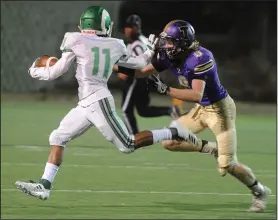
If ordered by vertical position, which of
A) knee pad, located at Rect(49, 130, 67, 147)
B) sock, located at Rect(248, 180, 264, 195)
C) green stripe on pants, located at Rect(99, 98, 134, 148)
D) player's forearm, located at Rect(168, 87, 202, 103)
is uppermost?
player's forearm, located at Rect(168, 87, 202, 103)

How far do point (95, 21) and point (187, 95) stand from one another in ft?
2.97

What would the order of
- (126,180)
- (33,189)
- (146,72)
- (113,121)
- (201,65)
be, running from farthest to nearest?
1. (126,180)
2. (146,72)
3. (201,65)
4. (113,121)
5. (33,189)

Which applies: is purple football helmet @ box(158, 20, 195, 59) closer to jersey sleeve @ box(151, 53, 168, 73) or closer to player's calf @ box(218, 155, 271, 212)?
jersey sleeve @ box(151, 53, 168, 73)

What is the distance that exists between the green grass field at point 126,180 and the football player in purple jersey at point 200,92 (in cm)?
36

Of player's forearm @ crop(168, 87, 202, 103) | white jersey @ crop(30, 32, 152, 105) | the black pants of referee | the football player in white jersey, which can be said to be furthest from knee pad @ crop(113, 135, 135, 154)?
the black pants of referee

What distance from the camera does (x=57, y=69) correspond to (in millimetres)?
7215

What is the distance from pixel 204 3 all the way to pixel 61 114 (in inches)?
219

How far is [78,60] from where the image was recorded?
733cm

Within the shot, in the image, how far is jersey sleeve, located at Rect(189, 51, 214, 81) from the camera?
744cm

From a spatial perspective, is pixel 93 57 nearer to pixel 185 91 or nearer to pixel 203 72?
pixel 185 91

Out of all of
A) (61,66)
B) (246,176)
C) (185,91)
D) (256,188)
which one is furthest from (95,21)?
(256,188)

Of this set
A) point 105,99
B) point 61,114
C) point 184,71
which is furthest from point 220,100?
point 61,114

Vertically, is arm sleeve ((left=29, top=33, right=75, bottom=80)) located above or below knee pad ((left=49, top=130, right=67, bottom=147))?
above

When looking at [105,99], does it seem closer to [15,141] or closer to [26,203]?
[26,203]
